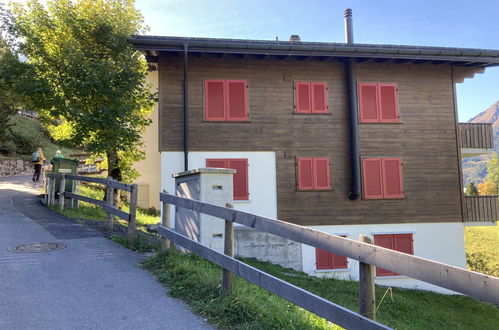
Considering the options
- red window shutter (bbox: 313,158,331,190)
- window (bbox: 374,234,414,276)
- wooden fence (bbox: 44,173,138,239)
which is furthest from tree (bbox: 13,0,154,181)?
window (bbox: 374,234,414,276)

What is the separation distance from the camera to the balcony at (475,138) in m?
14.4

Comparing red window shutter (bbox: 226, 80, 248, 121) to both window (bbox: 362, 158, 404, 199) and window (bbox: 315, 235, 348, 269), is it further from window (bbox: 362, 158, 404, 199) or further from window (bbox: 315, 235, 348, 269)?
window (bbox: 315, 235, 348, 269)

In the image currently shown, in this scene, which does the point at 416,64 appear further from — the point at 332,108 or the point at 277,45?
the point at 277,45

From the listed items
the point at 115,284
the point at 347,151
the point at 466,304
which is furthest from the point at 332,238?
the point at 466,304

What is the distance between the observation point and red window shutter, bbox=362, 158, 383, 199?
13.7 meters

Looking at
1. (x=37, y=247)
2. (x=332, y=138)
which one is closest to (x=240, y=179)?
(x=332, y=138)

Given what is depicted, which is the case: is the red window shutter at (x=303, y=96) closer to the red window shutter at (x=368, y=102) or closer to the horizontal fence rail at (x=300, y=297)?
the red window shutter at (x=368, y=102)

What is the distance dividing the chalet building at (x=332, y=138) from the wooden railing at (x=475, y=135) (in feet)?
0.14

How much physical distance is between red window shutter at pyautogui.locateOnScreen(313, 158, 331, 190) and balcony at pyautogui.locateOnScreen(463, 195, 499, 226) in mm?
5441

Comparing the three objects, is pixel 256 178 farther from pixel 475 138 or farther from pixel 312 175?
pixel 475 138

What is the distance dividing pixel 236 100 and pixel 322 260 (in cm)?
641

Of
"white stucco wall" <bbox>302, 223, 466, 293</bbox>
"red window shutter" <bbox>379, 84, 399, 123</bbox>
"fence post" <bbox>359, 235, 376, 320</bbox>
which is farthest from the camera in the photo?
"red window shutter" <bbox>379, 84, 399, 123</bbox>

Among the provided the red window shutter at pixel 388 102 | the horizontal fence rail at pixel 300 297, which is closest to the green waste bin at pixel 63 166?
the horizontal fence rail at pixel 300 297

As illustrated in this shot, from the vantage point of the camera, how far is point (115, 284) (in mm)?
4836
